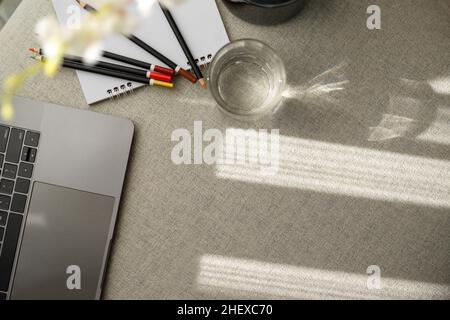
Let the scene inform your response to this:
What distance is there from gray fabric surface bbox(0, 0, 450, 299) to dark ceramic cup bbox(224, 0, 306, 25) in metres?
0.02

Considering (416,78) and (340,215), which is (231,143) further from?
(416,78)

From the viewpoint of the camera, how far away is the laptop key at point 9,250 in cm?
65

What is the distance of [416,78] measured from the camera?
70cm

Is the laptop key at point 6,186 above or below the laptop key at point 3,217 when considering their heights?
above

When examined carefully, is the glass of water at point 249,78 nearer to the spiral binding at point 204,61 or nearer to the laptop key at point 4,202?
the spiral binding at point 204,61

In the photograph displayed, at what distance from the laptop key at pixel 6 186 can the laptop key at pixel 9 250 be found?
3 centimetres

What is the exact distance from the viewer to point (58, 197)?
2.17 feet

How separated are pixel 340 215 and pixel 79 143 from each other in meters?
0.41

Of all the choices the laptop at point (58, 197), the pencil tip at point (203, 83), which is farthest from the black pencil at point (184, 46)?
the laptop at point (58, 197)

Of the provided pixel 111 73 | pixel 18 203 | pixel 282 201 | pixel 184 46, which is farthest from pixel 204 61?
pixel 18 203

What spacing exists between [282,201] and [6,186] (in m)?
0.41

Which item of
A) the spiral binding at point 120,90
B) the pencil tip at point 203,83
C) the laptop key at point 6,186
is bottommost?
the laptop key at point 6,186

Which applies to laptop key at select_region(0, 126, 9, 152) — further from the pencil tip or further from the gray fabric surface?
the pencil tip
